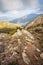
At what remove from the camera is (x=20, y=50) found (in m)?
36.2

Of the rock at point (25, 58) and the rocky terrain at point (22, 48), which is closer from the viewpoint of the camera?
the rock at point (25, 58)

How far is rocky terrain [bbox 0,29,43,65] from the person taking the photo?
33.9 m

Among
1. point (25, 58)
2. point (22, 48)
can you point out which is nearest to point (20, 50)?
point (22, 48)

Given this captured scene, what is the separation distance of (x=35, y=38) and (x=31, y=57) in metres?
5.85

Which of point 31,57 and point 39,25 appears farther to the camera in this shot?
point 39,25

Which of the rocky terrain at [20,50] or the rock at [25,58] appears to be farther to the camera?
the rocky terrain at [20,50]

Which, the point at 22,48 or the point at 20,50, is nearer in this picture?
the point at 20,50

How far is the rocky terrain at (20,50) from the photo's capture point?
33875 millimetres

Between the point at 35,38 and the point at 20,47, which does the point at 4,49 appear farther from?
the point at 35,38

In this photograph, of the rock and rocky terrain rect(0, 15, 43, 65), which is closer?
the rock

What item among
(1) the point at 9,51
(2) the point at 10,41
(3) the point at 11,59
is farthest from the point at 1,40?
(3) the point at 11,59

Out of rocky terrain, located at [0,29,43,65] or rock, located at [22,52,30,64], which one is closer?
rock, located at [22,52,30,64]

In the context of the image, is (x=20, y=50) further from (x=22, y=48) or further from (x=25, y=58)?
(x=25, y=58)

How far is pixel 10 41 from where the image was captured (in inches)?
1581
